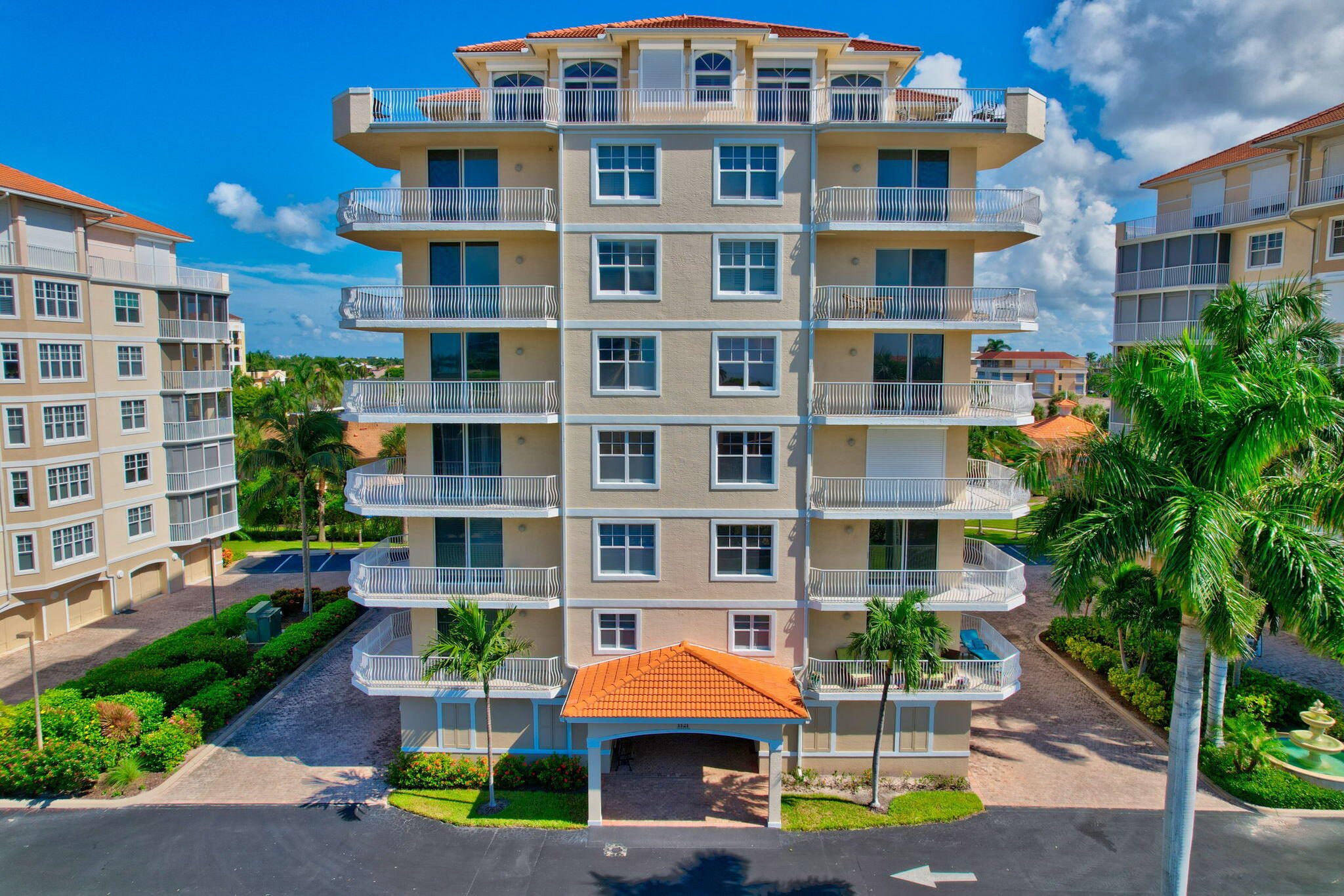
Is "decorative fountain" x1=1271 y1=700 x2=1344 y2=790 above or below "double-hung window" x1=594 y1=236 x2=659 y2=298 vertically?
below

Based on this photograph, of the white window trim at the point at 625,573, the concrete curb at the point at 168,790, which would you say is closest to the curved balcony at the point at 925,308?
the white window trim at the point at 625,573

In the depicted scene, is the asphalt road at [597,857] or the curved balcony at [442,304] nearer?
the asphalt road at [597,857]

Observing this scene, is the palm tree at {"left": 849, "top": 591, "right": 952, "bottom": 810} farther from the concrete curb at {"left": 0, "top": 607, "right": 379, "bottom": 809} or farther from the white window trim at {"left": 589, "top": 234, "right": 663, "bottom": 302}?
the concrete curb at {"left": 0, "top": 607, "right": 379, "bottom": 809}

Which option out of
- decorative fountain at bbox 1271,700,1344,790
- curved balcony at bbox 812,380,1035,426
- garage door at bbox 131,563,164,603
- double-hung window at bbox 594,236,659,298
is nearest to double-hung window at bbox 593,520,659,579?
curved balcony at bbox 812,380,1035,426

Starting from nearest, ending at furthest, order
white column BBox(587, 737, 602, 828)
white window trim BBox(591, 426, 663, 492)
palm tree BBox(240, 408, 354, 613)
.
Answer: white column BBox(587, 737, 602, 828) → white window trim BBox(591, 426, 663, 492) → palm tree BBox(240, 408, 354, 613)

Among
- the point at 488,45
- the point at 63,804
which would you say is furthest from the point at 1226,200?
the point at 63,804

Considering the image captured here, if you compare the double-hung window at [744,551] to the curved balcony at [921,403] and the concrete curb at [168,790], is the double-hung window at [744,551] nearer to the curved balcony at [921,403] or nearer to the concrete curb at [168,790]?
the curved balcony at [921,403]

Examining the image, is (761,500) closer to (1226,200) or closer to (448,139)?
(448,139)
